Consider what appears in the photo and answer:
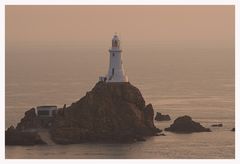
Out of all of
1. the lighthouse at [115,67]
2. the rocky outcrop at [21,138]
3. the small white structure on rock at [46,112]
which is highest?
the lighthouse at [115,67]

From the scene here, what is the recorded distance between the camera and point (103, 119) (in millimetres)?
38250

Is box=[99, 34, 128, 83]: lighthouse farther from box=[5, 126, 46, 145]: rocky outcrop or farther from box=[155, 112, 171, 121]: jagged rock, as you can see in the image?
box=[5, 126, 46, 145]: rocky outcrop

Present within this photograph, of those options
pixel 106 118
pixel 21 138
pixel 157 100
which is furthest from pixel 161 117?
pixel 157 100

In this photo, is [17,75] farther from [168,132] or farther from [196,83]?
[168,132]

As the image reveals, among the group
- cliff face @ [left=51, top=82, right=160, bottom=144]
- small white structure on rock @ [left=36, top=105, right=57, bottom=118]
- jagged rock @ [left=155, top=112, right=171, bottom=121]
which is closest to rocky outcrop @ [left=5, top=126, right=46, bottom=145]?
cliff face @ [left=51, top=82, right=160, bottom=144]

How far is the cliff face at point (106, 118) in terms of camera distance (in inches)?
1485

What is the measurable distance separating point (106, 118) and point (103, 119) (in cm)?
24

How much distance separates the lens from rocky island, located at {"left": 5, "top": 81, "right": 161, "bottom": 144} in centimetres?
3775

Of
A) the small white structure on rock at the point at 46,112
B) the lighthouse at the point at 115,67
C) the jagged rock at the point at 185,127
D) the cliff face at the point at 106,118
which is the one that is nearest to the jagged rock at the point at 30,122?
the small white structure on rock at the point at 46,112

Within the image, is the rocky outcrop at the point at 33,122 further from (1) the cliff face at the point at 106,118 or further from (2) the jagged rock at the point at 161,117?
(2) the jagged rock at the point at 161,117

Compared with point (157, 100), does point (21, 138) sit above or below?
below

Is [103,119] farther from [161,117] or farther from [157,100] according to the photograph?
[157,100]

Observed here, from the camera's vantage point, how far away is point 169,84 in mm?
63750

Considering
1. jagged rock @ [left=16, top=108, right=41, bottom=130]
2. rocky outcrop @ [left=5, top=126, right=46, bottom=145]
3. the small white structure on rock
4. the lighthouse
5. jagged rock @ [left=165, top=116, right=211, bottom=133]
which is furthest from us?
the lighthouse
